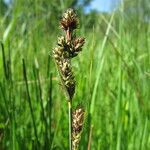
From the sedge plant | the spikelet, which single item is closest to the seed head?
the sedge plant

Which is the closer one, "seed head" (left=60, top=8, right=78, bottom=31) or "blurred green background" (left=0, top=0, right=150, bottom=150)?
"seed head" (left=60, top=8, right=78, bottom=31)

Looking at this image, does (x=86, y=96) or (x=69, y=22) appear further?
(x=86, y=96)

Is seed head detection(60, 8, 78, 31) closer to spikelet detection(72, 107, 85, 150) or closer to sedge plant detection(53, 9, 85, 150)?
sedge plant detection(53, 9, 85, 150)

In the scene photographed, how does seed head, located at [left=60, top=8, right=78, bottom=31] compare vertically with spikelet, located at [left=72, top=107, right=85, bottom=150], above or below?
above

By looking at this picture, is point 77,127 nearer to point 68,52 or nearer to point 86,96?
point 68,52

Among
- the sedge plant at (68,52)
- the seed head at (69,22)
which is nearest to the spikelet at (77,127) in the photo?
the sedge plant at (68,52)

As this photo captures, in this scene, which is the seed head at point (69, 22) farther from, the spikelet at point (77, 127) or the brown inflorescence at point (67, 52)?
the spikelet at point (77, 127)

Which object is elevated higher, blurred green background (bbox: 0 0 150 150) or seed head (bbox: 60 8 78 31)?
seed head (bbox: 60 8 78 31)

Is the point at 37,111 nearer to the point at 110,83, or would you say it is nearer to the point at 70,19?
the point at 110,83

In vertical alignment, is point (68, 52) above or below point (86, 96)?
above

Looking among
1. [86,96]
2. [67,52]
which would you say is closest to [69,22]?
[67,52]

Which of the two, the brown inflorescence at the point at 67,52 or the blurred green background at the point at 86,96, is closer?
the brown inflorescence at the point at 67,52
